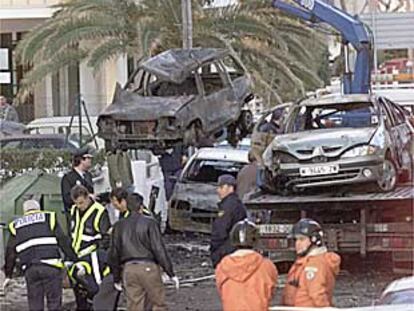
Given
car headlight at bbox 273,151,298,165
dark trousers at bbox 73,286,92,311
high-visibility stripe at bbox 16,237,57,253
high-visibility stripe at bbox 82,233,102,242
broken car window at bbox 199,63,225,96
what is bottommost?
dark trousers at bbox 73,286,92,311

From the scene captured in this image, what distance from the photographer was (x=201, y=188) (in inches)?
682

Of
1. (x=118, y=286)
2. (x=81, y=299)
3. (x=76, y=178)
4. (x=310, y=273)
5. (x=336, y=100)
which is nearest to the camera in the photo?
(x=310, y=273)

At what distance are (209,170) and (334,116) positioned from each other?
9.07 ft

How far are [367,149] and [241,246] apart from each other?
5991 mm

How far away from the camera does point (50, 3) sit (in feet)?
106

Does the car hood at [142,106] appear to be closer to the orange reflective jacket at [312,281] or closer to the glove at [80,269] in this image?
the glove at [80,269]

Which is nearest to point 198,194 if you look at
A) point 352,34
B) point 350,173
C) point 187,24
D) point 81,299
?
point 350,173

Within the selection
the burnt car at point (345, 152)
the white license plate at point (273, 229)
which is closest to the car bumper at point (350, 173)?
the burnt car at point (345, 152)

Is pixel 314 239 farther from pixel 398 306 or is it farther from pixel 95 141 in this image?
pixel 95 141

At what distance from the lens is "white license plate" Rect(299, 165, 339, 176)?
14219 mm

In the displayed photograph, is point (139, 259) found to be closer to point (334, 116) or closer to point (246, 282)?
point (246, 282)

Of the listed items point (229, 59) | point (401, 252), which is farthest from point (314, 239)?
point (229, 59)

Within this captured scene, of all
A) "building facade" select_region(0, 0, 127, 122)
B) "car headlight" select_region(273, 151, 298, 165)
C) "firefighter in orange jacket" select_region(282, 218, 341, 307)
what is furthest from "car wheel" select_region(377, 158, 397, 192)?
"building facade" select_region(0, 0, 127, 122)

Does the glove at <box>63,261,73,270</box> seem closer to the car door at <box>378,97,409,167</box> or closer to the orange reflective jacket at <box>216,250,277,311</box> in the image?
Result: the orange reflective jacket at <box>216,250,277,311</box>
